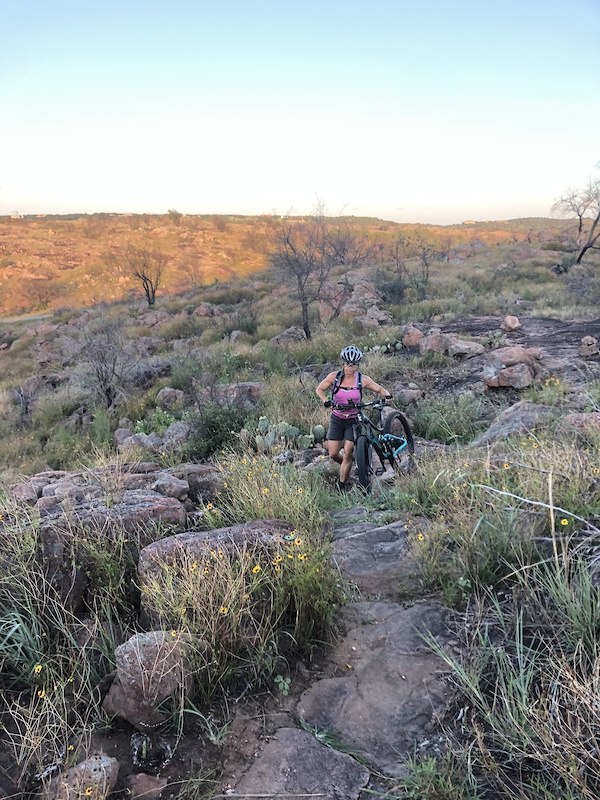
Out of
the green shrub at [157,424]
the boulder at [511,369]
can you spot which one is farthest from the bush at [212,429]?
the boulder at [511,369]

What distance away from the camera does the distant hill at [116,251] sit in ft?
144

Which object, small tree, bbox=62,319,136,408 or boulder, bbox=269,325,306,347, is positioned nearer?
small tree, bbox=62,319,136,408

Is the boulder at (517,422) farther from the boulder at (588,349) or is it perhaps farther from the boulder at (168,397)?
the boulder at (168,397)

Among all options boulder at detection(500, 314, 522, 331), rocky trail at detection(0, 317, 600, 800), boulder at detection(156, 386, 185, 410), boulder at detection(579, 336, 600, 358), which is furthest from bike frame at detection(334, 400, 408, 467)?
boulder at detection(500, 314, 522, 331)

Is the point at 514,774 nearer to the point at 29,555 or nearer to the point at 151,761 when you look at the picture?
the point at 151,761

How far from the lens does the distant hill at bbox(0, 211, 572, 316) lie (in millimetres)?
43781

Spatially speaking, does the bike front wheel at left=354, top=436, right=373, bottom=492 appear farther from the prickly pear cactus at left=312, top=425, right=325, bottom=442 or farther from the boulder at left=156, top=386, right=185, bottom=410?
the boulder at left=156, top=386, right=185, bottom=410

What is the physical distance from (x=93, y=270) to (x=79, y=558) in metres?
53.5

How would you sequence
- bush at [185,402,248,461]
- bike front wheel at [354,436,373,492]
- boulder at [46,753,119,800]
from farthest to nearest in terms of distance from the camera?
bush at [185,402,248,461] < bike front wheel at [354,436,373,492] < boulder at [46,753,119,800]

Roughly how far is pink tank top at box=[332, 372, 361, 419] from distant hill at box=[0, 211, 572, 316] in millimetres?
32057

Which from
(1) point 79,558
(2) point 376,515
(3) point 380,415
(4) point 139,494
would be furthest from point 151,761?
(3) point 380,415

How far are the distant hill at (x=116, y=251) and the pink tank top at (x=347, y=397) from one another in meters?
32.1

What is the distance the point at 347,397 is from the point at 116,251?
58.0m

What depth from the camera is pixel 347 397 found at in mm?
5363
